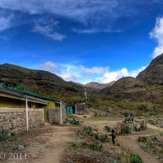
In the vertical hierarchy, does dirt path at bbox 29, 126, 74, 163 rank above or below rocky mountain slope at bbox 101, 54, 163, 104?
below

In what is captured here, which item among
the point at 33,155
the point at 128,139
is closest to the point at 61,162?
the point at 33,155

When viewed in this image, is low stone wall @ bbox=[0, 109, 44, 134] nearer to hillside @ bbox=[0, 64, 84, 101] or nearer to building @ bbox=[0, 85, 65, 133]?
building @ bbox=[0, 85, 65, 133]

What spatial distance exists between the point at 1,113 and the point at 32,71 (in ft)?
572

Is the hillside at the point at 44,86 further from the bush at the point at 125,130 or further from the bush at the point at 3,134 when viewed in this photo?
the bush at the point at 3,134

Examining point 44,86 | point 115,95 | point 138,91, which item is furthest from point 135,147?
point 115,95

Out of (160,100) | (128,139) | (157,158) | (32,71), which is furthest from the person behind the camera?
(32,71)

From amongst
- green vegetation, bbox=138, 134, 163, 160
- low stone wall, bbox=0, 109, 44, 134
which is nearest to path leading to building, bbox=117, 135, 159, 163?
green vegetation, bbox=138, 134, 163, 160

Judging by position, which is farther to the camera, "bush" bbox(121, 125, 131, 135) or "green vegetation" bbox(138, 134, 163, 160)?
"bush" bbox(121, 125, 131, 135)

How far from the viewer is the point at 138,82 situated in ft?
479

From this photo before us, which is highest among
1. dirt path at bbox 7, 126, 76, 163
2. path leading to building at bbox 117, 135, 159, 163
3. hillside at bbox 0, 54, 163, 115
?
hillside at bbox 0, 54, 163, 115

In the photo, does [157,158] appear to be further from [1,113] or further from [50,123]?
[50,123]

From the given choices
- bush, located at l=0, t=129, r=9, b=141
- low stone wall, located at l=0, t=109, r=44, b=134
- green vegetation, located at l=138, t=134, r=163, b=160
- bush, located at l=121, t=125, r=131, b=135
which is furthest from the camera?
bush, located at l=121, t=125, r=131, b=135

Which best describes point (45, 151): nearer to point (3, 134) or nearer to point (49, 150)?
point (49, 150)

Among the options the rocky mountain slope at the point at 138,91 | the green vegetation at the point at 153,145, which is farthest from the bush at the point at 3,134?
the rocky mountain slope at the point at 138,91
